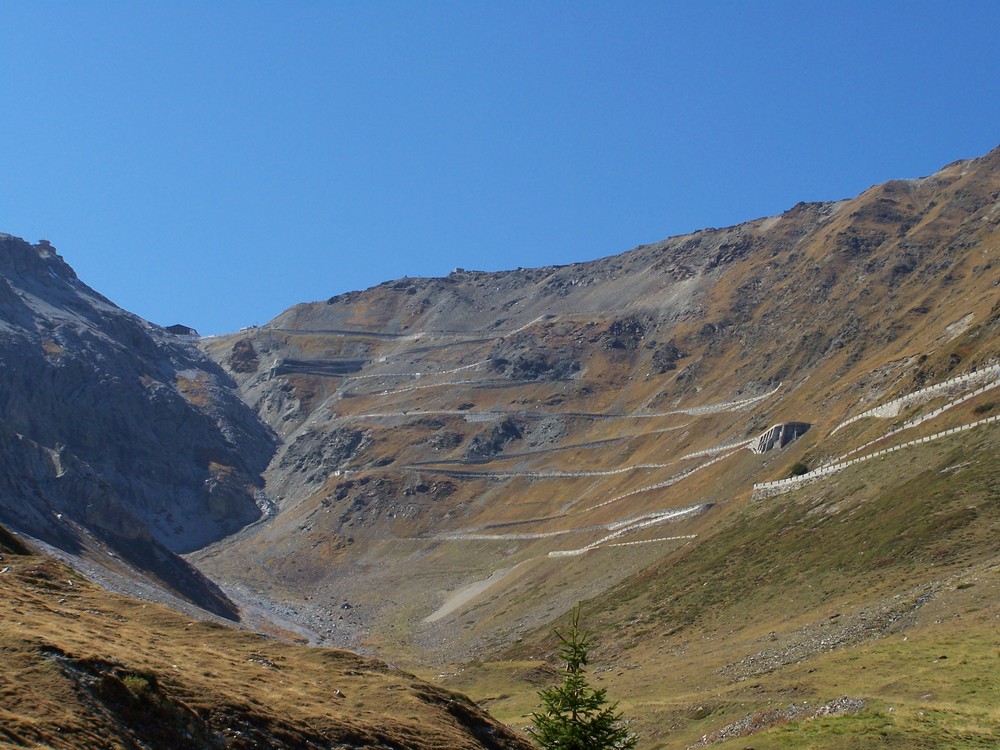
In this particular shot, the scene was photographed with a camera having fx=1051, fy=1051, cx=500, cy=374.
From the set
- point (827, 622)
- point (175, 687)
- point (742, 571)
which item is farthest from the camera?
point (742, 571)

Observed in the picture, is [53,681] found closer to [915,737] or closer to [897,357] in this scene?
[915,737]

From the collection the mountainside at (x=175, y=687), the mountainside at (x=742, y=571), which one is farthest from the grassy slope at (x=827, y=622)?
the mountainside at (x=175, y=687)

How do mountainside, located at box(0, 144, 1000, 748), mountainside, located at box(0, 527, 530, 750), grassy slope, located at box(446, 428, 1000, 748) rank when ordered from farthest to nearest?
mountainside, located at box(0, 144, 1000, 748) < grassy slope, located at box(446, 428, 1000, 748) < mountainside, located at box(0, 527, 530, 750)

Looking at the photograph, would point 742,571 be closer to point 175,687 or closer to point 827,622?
point 827,622

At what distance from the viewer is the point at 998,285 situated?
16000cm

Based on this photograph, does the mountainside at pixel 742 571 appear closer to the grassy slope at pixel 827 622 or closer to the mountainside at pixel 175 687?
the grassy slope at pixel 827 622

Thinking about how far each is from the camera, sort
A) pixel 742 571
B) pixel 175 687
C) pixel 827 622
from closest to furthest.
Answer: pixel 175 687 → pixel 827 622 → pixel 742 571

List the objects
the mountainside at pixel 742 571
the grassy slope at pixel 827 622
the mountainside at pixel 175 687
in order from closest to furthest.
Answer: the mountainside at pixel 175 687 < the grassy slope at pixel 827 622 < the mountainside at pixel 742 571

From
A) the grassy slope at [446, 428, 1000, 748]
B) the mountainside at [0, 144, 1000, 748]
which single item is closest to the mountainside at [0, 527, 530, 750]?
the mountainside at [0, 144, 1000, 748]

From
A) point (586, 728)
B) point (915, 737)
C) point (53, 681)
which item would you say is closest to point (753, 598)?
point (915, 737)

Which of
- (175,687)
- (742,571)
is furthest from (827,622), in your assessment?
(175,687)

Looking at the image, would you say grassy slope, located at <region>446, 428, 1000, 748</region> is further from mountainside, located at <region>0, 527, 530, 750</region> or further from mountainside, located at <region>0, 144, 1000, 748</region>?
mountainside, located at <region>0, 527, 530, 750</region>

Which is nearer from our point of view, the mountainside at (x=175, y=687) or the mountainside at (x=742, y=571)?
the mountainside at (x=175, y=687)

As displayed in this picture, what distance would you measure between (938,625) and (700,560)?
1868 inches
